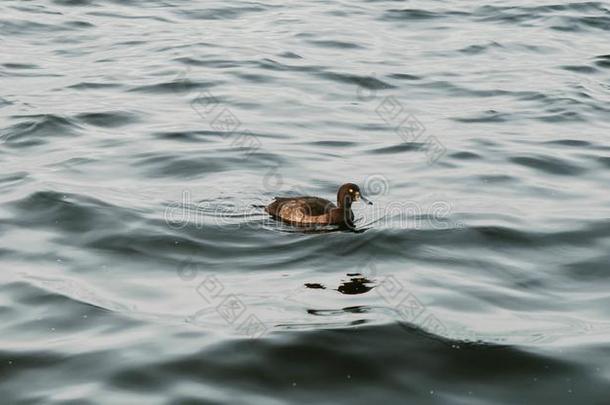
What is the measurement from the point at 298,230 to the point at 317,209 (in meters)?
0.46

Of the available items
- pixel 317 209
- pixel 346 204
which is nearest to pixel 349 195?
pixel 346 204

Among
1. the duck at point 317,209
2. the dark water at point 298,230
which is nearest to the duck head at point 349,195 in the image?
the duck at point 317,209

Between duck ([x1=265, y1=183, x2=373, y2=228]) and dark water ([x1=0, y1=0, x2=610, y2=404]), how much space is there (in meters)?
0.18

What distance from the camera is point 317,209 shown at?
43.7 feet

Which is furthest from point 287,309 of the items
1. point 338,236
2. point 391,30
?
point 391,30

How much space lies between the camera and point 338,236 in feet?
43.1

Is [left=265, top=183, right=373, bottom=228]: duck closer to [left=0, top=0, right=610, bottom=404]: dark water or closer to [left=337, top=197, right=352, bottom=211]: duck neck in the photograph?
[left=337, top=197, right=352, bottom=211]: duck neck

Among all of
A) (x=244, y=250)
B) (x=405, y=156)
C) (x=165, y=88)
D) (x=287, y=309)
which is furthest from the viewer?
(x=165, y=88)

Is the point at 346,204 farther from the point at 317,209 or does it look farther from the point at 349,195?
the point at 317,209

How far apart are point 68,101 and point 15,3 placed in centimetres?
1092

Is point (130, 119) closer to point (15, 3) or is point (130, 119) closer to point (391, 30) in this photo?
point (391, 30)

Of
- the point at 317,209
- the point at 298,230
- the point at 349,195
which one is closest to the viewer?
the point at 298,230

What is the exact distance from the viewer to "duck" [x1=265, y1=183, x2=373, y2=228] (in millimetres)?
13219

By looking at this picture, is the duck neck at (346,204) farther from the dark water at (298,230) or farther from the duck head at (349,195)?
the dark water at (298,230)
